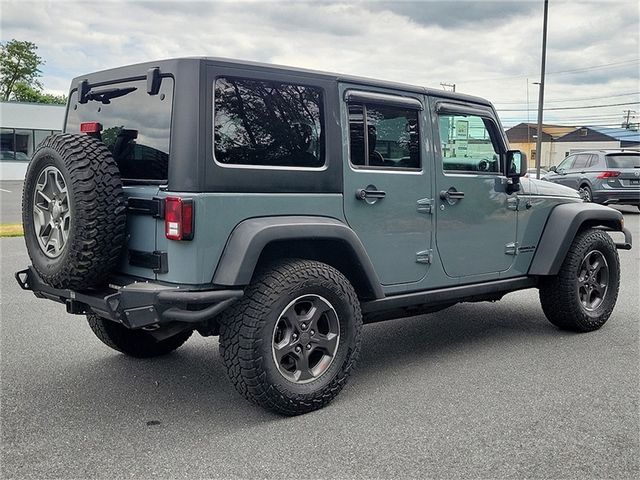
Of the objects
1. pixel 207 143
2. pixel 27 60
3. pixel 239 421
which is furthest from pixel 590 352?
pixel 27 60

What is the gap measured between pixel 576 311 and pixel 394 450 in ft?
9.42

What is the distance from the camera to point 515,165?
5.23m

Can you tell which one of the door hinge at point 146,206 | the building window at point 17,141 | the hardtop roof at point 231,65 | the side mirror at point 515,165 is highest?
the building window at point 17,141

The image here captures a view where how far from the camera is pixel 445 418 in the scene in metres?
3.78

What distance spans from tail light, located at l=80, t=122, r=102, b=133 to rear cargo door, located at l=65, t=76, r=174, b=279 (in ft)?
0.26

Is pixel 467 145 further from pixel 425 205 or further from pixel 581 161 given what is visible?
pixel 581 161

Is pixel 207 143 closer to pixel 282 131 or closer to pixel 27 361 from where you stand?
pixel 282 131

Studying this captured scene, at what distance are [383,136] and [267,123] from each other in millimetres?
939

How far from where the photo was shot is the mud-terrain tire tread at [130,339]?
184 inches

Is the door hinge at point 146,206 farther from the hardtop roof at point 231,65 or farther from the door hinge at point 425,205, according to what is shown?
the door hinge at point 425,205

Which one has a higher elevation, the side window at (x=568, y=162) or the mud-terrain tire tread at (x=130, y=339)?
the side window at (x=568, y=162)

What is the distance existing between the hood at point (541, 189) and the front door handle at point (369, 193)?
5.39 feet

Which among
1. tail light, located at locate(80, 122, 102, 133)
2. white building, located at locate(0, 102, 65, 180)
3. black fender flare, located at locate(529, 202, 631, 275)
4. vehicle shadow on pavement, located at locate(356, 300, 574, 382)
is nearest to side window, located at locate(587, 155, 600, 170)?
vehicle shadow on pavement, located at locate(356, 300, 574, 382)

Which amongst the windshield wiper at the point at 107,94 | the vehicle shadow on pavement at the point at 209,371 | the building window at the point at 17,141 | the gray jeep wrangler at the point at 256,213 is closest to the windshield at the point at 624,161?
the vehicle shadow on pavement at the point at 209,371
